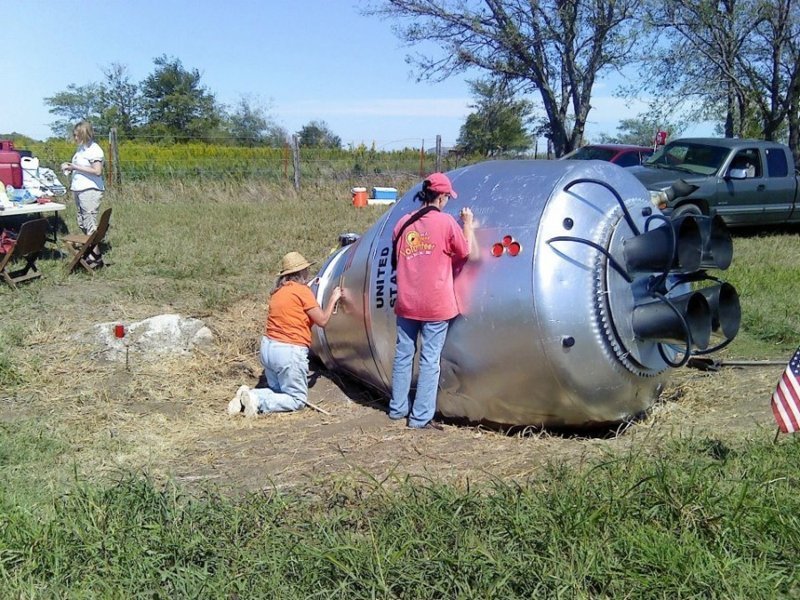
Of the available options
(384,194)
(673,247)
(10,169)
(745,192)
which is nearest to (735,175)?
(745,192)

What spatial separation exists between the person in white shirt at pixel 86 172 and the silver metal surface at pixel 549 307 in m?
6.26

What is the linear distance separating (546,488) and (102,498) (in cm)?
223

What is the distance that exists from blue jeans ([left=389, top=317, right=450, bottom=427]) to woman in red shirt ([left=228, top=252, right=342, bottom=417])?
828 mm

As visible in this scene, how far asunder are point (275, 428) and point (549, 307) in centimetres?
217

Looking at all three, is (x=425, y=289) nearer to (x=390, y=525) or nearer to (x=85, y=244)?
(x=390, y=525)

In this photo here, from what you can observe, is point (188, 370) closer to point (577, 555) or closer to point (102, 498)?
point (102, 498)

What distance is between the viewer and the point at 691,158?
13.8 metres

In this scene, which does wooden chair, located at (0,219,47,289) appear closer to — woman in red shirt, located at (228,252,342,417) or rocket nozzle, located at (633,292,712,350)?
woman in red shirt, located at (228,252,342,417)

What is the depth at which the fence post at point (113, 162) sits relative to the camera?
1870 cm

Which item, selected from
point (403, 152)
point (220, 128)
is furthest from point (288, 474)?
point (220, 128)

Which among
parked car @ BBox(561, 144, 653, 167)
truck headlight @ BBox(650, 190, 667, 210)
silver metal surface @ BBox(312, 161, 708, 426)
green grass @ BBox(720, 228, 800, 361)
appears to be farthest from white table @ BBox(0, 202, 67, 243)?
parked car @ BBox(561, 144, 653, 167)

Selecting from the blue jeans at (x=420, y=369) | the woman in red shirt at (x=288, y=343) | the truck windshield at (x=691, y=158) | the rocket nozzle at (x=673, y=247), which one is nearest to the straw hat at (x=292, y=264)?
the woman in red shirt at (x=288, y=343)

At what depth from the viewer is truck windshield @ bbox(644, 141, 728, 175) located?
13.6m

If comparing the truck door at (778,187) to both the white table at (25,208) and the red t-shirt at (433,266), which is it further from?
the white table at (25,208)
